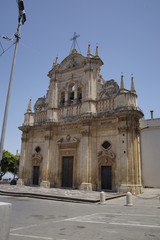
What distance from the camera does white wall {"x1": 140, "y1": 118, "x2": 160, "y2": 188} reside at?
25469 mm

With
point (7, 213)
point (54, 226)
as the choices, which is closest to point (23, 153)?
point (54, 226)

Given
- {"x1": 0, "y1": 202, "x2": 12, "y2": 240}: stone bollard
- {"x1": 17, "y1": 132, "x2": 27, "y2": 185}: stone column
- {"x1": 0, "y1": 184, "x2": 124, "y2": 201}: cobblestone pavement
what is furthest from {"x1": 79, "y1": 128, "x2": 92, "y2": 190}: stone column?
{"x1": 0, "y1": 202, "x2": 12, "y2": 240}: stone bollard

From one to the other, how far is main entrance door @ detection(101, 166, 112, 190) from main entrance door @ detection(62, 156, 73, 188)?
4.03 metres

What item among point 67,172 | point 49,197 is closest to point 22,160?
point 67,172

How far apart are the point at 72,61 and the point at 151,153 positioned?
16.2 meters

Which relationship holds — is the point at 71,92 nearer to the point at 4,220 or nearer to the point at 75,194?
the point at 75,194

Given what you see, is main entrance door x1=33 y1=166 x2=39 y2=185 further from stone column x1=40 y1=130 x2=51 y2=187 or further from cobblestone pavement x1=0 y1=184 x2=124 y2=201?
cobblestone pavement x1=0 y1=184 x2=124 y2=201

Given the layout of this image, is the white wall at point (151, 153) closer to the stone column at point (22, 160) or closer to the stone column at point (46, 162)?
the stone column at point (46, 162)

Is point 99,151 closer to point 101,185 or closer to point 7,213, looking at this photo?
point 101,185

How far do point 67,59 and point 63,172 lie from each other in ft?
50.5

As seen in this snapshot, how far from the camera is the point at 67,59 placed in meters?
28.4

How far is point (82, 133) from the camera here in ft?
74.1

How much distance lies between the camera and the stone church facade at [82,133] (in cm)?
2020

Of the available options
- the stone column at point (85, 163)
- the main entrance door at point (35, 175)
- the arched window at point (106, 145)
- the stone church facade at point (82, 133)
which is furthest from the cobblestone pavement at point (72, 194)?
the main entrance door at point (35, 175)
